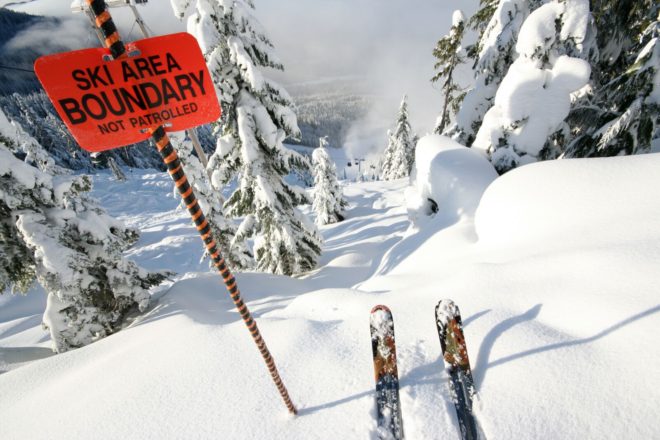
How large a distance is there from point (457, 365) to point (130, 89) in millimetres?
3800

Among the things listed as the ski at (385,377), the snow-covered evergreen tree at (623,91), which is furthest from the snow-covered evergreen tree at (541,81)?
the ski at (385,377)

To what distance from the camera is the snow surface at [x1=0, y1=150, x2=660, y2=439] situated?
240cm

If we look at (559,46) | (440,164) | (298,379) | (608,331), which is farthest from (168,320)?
(559,46)

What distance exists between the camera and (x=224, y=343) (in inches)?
156

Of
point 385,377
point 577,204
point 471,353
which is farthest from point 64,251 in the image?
point 577,204

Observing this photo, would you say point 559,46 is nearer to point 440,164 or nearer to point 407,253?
point 440,164

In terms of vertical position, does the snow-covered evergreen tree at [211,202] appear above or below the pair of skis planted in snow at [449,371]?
above

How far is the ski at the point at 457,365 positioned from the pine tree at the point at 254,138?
748cm

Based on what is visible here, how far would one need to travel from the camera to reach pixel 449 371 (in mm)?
2785

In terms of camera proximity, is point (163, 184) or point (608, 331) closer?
point (608, 331)

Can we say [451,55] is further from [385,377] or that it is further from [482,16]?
[385,377]

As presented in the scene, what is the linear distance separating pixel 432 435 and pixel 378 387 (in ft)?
1.98

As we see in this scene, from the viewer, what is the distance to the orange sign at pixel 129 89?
1.80 m

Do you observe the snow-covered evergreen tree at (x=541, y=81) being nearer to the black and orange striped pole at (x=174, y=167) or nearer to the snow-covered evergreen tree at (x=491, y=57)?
the snow-covered evergreen tree at (x=491, y=57)
